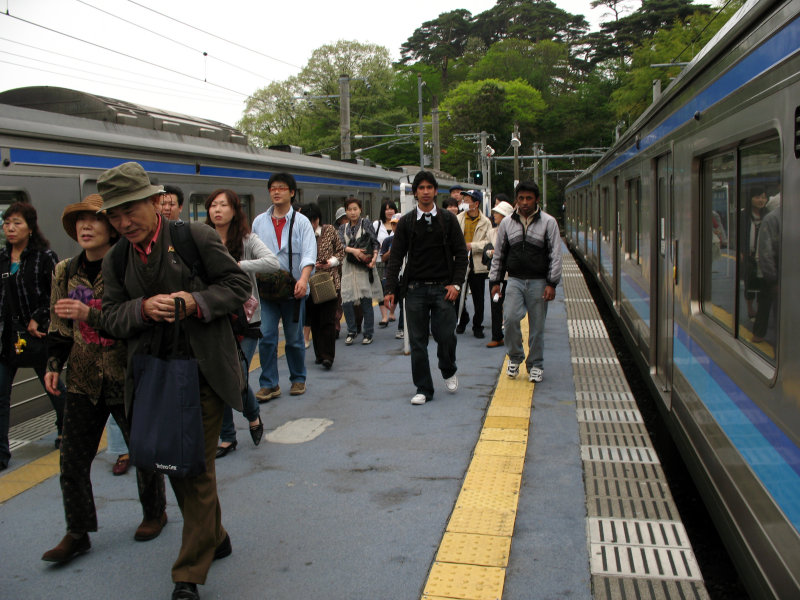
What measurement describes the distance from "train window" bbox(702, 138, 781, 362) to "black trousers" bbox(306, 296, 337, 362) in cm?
406

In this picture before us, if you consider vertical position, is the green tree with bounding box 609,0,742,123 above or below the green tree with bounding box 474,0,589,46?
below

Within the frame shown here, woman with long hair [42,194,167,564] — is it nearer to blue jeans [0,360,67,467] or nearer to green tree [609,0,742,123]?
blue jeans [0,360,67,467]

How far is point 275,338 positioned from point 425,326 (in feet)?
3.99

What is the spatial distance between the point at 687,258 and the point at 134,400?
3.02 metres

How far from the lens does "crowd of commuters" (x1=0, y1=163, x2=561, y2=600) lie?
309 centimetres

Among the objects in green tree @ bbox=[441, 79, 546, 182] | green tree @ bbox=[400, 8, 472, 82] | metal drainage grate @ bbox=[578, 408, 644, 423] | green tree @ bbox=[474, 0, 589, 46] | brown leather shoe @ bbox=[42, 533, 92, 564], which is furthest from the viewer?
green tree @ bbox=[400, 8, 472, 82]

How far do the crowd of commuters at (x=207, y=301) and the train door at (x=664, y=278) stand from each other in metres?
0.97

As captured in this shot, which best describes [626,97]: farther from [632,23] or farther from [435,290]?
[435,290]

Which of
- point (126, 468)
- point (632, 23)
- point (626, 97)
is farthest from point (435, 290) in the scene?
point (632, 23)

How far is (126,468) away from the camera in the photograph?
15.0 ft

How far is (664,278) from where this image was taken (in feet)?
17.3

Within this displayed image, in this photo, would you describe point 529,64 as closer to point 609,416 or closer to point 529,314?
point 529,314

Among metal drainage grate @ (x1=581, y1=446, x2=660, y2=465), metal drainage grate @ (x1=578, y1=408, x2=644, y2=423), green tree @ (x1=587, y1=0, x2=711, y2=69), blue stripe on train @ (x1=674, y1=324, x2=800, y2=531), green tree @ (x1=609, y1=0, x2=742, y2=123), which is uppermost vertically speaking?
green tree @ (x1=587, y1=0, x2=711, y2=69)

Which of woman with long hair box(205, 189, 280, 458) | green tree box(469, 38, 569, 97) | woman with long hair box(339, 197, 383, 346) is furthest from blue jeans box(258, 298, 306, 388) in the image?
green tree box(469, 38, 569, 97)
